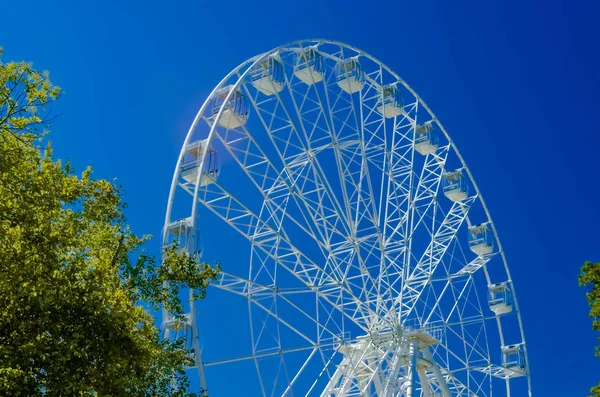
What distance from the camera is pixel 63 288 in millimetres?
12445

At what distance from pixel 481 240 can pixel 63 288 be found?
2627 centimetres

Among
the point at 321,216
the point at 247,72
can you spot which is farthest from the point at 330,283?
the point at 247,72

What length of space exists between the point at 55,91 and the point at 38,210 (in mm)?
1733

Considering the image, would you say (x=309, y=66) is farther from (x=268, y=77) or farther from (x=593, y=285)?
(x=593, y=285)

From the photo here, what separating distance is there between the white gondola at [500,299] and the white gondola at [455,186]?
3.95 meters

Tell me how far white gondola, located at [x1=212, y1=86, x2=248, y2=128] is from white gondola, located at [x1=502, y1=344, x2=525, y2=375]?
16802 millimetres

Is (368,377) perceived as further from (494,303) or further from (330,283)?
(494,303)

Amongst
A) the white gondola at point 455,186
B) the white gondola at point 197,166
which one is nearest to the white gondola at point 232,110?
the white gondola at point 197,166

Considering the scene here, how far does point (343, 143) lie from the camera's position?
30.0 m

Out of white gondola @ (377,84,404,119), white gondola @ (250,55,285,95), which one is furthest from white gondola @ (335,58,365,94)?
white gondola @ (250,55,285,95)

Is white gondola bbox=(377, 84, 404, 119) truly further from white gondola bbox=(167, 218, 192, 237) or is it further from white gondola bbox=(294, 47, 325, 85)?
white gondola bbox=(167, 218, 192, 237)

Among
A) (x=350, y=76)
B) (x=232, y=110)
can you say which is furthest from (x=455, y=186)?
(x=232, y=110)

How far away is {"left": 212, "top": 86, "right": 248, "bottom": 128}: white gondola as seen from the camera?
1022 inches

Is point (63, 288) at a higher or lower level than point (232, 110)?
lower
